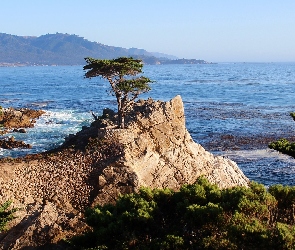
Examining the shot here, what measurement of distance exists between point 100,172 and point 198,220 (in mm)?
9441

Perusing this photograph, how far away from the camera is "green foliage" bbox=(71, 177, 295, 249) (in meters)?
10.5

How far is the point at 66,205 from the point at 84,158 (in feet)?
10.6

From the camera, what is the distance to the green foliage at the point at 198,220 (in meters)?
10.5

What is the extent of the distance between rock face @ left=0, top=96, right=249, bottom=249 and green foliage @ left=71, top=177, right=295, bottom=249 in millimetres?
3508

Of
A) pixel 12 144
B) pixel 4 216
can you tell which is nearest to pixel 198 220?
pixel 4 216

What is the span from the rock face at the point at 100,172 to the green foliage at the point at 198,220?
3.51 meters

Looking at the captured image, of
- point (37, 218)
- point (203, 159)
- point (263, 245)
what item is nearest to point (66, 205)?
point (37, 218)

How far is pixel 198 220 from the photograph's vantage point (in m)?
11.5

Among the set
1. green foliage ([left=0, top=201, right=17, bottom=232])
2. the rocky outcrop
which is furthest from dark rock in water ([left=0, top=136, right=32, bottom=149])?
green foliage ([left=0, top=201, right=17, bottom=232])

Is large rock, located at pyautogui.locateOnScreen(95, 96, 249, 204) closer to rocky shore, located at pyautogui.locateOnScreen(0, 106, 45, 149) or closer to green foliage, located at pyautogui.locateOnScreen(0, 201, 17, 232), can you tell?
green foliage, located at pyautogui.locateOnScreen(0, 201, 17, 232)

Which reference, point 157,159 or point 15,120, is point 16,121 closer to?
point 15,120

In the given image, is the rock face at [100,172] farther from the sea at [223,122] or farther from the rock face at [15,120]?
the rock face at [15,120]

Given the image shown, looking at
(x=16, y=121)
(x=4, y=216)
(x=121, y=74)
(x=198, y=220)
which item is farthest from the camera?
(x=16, y=121)

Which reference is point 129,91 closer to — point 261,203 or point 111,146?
point 111,146
